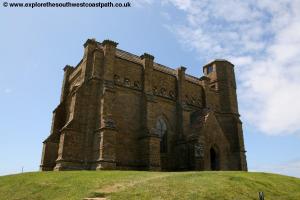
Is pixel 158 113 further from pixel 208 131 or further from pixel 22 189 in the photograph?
pixel 22 189

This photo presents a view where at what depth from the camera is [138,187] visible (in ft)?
44.5

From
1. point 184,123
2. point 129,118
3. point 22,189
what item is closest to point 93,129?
point 129,118

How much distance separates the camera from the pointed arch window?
28.5 metres

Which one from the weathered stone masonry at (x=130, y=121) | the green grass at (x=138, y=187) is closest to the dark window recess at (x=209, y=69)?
the weathered stone masonry at (x=130, y=121)

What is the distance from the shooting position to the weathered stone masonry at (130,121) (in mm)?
22500

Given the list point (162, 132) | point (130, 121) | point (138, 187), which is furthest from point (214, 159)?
point (138, 187)

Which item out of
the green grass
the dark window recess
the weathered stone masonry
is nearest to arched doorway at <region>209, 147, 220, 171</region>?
the weathered stone masonry

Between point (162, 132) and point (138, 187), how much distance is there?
50.8 feet

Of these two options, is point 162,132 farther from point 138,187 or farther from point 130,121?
point 138,187

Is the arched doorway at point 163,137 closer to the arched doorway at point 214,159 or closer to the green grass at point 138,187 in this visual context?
the arched doorway at point 214,159

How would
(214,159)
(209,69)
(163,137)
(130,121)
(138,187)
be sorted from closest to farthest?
1. (138,187)
2. (130,121)
3. (214,159)
4. (163,137)
5. (209,69)

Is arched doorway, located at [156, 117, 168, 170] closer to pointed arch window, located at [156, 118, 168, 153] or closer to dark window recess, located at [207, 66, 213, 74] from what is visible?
pointed arch window, located at [156, 118, 168, 153]

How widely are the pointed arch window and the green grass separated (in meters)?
11.7

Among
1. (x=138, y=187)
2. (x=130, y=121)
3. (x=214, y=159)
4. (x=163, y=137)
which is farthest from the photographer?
(x=163, y=137)
